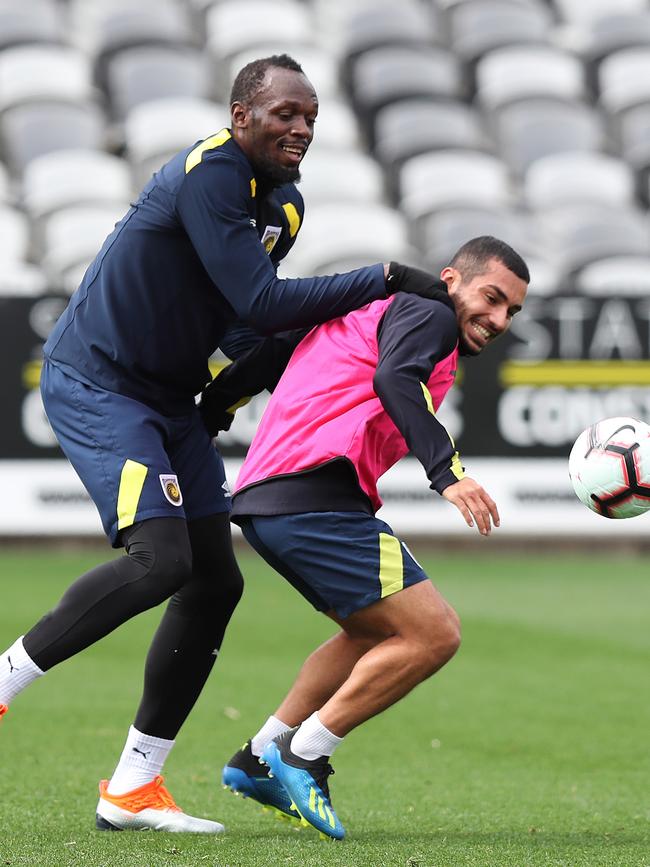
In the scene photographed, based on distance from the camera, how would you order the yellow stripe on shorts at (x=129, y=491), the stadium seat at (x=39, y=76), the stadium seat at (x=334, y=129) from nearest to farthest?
the yellow stripe on shorts at (x=129, y=491) → the stadium seat at (x=39, y=76) → the stadium seat at (x=334, y=129)

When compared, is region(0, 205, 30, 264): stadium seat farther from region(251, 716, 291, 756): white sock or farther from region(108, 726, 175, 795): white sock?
region(251, 716, 291, 756): white sock

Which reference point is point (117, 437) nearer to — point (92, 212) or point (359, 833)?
point (359, 833)

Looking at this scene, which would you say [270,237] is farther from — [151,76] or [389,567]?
[151,76]

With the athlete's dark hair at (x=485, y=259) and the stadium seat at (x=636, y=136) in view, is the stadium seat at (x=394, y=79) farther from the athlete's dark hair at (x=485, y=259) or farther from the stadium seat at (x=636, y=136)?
the athlete's dark hair at (x=485, y=259)

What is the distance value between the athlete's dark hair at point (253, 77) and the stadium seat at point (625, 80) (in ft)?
54.1

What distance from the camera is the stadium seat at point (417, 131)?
63.6 feet

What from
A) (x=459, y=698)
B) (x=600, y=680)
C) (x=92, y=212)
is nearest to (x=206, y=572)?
(x=459, y=698)

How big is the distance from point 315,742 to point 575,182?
15027 mm

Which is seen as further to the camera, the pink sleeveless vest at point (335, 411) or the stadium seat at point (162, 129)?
the stadium seat at point (162, 129)

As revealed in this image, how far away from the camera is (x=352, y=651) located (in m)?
5.02

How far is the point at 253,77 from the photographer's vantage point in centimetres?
474

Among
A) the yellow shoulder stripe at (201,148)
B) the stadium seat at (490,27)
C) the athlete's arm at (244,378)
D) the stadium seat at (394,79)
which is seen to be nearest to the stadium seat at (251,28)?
the stadium seat at (394,79)

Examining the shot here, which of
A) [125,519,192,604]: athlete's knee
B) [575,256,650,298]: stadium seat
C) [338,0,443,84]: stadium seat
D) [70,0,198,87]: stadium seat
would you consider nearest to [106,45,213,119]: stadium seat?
[70,0,198,87]: stadium seat

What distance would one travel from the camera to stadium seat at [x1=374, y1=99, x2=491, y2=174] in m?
19.4
